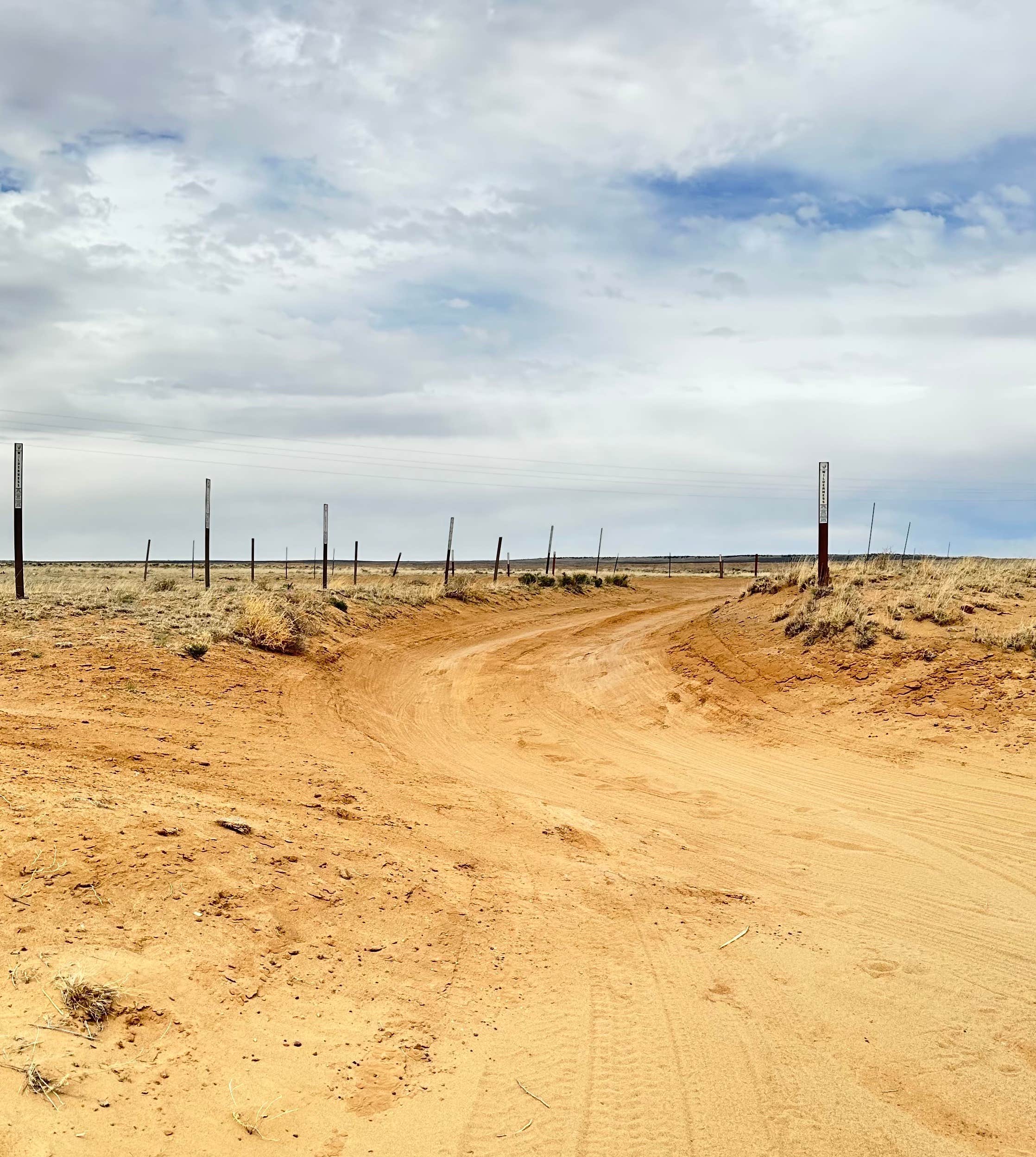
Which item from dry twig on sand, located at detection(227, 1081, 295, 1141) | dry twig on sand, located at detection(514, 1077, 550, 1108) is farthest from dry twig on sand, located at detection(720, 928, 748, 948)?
dry twig on sand, located at detection(227, 1081, 295, 1141)

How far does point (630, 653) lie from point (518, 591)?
16246mm

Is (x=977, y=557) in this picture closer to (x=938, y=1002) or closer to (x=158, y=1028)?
(x=938, y=1002)

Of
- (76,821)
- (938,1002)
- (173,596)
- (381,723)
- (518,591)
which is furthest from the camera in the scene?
(518,591)

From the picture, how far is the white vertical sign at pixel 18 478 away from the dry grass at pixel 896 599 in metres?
19.8

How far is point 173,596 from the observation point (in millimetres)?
23047

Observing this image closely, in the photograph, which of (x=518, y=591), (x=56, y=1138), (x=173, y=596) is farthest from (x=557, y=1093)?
(x=518, y=591)

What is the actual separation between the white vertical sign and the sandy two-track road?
15.3 m

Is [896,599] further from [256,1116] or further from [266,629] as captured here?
[256,1116]

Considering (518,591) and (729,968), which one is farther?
(518,591)

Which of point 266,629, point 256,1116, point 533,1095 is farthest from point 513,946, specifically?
point 266,629

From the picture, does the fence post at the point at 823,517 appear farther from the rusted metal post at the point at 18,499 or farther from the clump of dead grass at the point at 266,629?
the rusted metal post at the point at 18,499

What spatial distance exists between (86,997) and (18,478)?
77.3ft

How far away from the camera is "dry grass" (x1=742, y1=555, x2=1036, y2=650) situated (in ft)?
51.8

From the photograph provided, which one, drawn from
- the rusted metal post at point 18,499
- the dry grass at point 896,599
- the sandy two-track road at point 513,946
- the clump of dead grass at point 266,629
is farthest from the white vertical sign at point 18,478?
the dry grass at point 896,599
